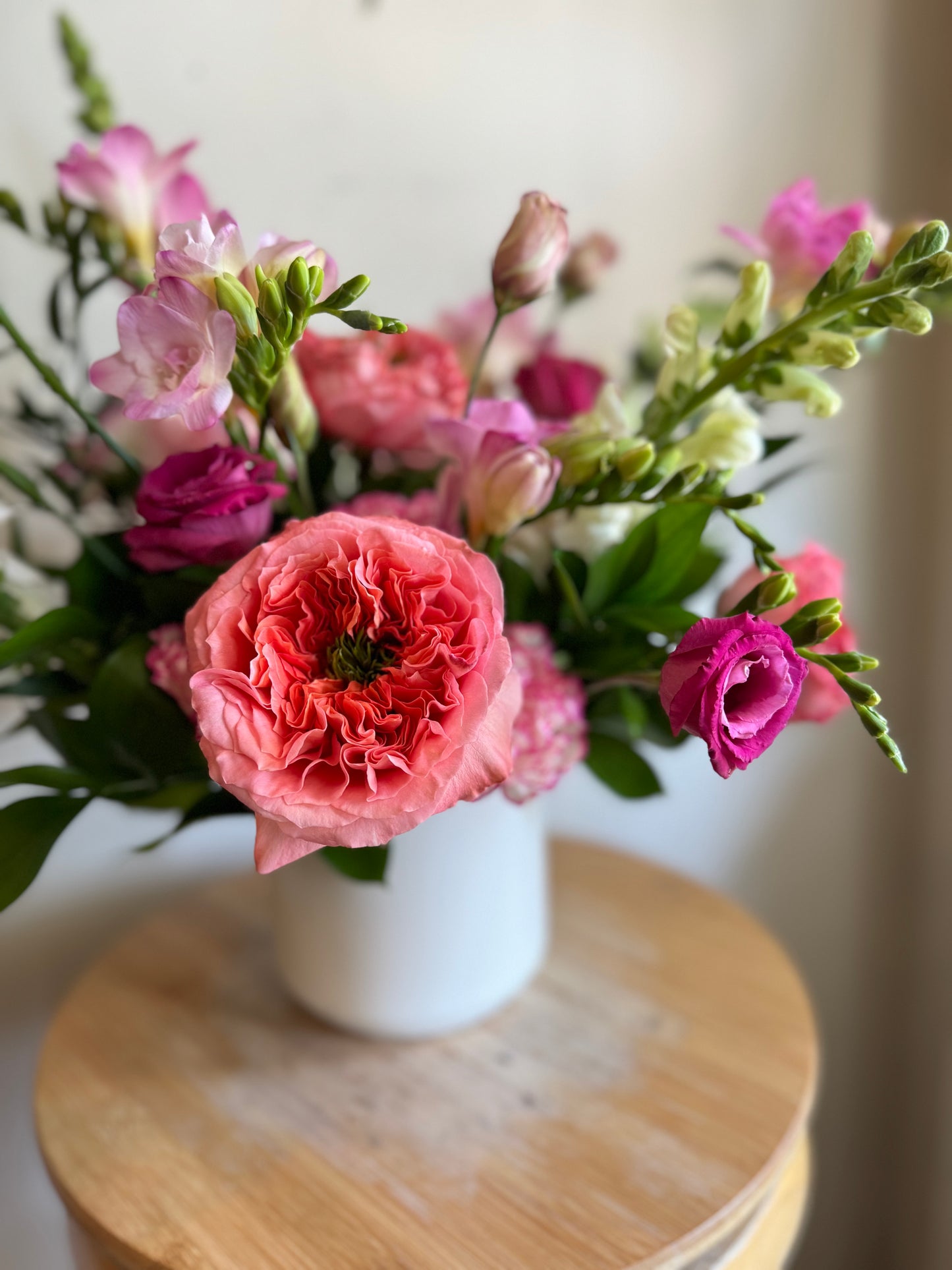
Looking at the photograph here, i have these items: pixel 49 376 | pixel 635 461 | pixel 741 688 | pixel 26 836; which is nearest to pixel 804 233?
pixel 635 461

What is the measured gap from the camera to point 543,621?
609 mm

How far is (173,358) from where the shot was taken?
428mm

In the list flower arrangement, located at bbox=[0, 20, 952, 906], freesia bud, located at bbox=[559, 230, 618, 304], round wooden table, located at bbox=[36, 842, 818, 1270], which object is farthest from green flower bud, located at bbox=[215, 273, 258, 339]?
round wooden table, located at bbox=[36, 842, 818, 1270]

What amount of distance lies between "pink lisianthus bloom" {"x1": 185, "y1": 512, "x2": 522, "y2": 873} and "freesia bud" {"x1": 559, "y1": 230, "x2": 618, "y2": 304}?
1.22ft

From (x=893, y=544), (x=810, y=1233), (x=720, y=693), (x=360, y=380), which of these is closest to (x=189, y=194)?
(x=360, y=380)

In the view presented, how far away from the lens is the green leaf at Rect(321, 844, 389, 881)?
540 millimetres

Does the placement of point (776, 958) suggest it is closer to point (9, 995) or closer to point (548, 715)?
point (548, 715)

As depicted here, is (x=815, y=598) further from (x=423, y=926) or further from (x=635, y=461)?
(x=423, y=926)

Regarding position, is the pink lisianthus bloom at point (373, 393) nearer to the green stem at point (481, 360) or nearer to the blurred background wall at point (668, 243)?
the green stem at point (481, 360)

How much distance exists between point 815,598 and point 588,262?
1.06 ft

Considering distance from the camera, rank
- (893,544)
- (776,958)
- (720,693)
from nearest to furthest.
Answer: (720,693) < (776,958) < (893,544)

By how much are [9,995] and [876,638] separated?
98 centimetres

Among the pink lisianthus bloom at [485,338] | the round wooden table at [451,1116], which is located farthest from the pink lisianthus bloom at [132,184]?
the round wooden table at [451,1116]

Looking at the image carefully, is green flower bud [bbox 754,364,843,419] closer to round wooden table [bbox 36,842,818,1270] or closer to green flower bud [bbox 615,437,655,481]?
green flower bud [bbox 615,437,655,481]
